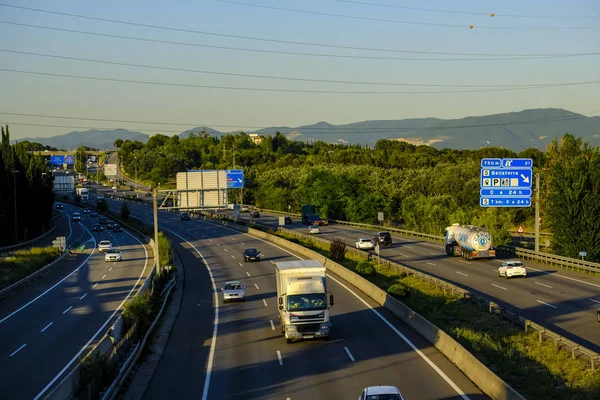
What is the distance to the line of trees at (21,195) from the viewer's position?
80.9 metres

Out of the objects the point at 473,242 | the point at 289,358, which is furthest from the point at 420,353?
the point at 473,242

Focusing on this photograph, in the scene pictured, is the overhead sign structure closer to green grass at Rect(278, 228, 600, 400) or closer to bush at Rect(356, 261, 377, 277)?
bush at Rect(356, 261, 377, 277)

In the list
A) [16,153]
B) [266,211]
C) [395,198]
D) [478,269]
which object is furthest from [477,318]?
[266,211]

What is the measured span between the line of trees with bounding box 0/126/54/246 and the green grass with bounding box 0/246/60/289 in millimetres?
8356

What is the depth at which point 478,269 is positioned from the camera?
53.2 meters

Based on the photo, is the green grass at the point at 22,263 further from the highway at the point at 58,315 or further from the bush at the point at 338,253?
the bush at the point at 338,253

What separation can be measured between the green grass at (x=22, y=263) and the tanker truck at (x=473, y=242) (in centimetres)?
3657

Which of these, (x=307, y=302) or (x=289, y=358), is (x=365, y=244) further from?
(x=289, y=358)

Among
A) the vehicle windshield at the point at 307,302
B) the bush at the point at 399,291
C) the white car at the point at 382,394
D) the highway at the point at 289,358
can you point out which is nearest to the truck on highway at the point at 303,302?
the vehicle windshield at the point at 307,302

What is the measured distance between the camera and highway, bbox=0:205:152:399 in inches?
1015

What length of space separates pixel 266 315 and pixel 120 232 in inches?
3065

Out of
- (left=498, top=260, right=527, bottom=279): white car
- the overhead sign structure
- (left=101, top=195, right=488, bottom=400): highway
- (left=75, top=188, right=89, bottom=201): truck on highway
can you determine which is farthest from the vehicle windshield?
(left=75, top=188, right=89, bottom=201): truck on highway

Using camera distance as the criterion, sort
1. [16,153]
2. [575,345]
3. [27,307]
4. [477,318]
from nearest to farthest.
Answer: [575,345] → [477,318] → [27,307] → [16,153]

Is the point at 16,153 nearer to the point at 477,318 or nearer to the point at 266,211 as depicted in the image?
the point at 266,211
